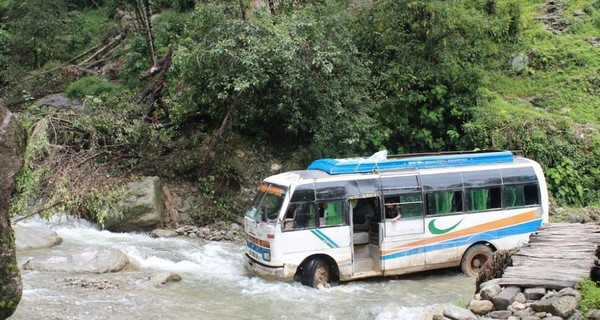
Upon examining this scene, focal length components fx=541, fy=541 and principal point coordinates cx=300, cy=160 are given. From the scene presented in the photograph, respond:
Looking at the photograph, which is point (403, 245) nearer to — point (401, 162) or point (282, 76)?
point (401, 162)

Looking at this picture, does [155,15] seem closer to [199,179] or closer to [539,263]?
[199,179]

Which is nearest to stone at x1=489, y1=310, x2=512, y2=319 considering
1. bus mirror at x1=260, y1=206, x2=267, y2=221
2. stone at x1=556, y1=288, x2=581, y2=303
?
stone at x1=556, y1=288, x2=581, y2=303

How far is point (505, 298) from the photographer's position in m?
7.33

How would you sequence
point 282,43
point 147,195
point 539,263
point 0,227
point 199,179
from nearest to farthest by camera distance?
1. point 0,227
2. point 539,263
3. point 282,43
4. point 147,195
5. point 199,179

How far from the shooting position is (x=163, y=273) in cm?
1209

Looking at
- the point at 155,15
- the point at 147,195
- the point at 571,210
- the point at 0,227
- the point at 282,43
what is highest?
the point at 155,15

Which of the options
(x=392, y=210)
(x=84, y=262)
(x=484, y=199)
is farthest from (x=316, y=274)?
(x=84, y=262)

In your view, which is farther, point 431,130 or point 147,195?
point 431,130

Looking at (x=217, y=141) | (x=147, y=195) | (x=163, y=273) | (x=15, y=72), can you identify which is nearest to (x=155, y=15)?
(x=15, y=72)

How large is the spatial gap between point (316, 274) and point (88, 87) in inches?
666

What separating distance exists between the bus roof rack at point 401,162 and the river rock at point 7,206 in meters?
7.00

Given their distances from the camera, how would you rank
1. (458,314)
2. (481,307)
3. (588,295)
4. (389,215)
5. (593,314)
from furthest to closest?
(389,215), (481,307), (458,314), (588,295), (593,314)

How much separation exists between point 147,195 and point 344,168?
287 inches

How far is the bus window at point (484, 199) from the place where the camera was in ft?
41.0
